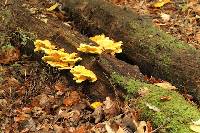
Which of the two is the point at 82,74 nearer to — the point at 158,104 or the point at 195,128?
the point at 158,104

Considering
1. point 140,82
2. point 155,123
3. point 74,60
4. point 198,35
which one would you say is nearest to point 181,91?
point 140,82

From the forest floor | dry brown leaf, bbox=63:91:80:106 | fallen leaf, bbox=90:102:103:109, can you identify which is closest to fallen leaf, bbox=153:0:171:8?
the forest floor

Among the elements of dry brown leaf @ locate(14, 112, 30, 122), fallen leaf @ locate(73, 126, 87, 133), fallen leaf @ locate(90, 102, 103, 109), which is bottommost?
dry brown leaf @ locate(14, 112, 30, 122)

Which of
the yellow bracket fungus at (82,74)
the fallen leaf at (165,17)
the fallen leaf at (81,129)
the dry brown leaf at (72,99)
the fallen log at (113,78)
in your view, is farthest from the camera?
the fallen leaf at (165,17)

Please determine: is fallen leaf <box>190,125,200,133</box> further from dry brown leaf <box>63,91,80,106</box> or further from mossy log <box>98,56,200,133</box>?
dry brown leaf <box>63,91,80,106</box>

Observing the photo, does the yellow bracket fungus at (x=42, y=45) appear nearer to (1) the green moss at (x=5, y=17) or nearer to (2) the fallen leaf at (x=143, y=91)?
(1) the green moss at (x=5, y=17)

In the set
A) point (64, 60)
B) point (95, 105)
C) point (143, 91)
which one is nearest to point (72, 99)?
point (95, 105)

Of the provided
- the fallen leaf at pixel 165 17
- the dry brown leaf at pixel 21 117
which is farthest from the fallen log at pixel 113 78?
the fallen leaf at pixel 165 17
